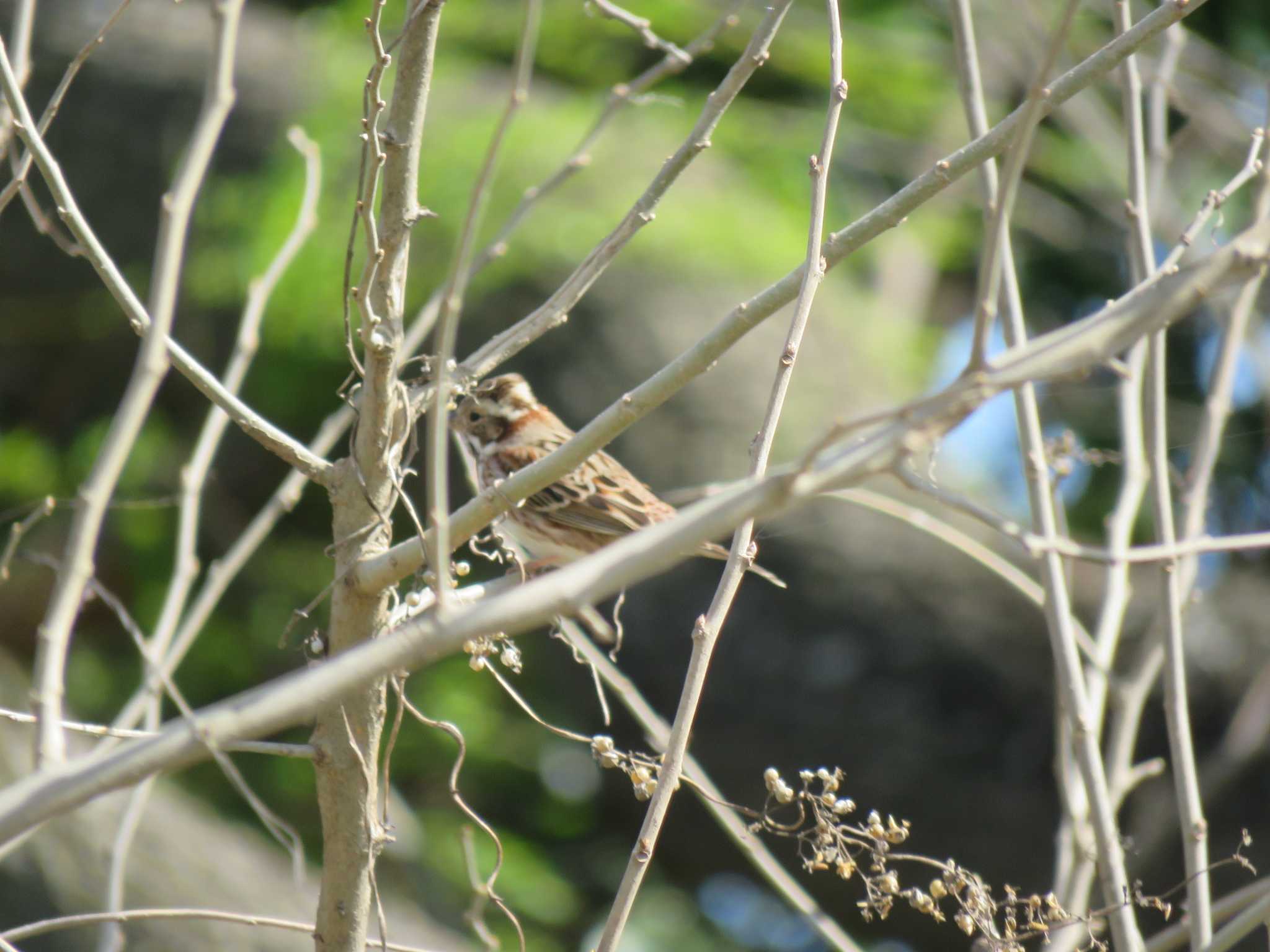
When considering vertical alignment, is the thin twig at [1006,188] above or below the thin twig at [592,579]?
A: above

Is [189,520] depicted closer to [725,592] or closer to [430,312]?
[430,312]

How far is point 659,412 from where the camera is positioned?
775cm

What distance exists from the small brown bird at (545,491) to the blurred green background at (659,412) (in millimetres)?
2110

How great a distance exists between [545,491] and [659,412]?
118 inches

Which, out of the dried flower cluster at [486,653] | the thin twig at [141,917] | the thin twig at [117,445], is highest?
the thin twig at [117,445]

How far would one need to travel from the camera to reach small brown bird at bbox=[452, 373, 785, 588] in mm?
4684

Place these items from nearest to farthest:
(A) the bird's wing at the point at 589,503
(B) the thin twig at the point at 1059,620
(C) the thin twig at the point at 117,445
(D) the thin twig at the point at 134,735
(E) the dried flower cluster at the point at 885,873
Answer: (C) the thin twig at the point at 117,445 < (D) the thin twig at the point at 134,735 < (E) the dried flower cluster at the point at 885,873 < (B) the thin twig at the point at 1059,620 < (A) the bird's wing at the point at 589,503

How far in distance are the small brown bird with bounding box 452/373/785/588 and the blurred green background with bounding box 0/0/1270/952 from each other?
2.11m

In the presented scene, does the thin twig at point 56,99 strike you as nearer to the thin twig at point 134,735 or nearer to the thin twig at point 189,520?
the thin twig at point 189,520

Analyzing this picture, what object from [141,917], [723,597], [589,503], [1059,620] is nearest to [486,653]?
[723,597]

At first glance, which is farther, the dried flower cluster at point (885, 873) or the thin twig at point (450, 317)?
the dried flower cluster at point (885, 873)

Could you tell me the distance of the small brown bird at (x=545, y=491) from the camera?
4.68m

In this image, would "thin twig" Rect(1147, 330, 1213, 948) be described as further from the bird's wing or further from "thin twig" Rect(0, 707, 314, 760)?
the bird's wing

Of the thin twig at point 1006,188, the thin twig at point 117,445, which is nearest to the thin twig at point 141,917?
the thin twig at point 117,445
